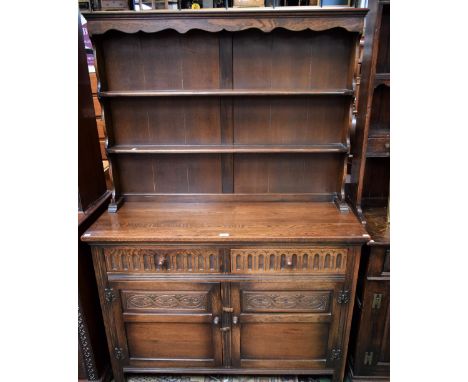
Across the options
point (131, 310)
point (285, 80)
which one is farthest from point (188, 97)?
point (131, 310)

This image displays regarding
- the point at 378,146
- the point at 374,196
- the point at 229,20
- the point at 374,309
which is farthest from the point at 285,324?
the point at 229,20

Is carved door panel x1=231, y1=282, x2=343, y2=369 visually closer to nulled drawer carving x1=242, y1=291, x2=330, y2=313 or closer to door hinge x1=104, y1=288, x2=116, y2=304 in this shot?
nulled drawer carving x1=242, y1=291, x2=330, y2=313

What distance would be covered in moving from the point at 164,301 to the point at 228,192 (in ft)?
2.10

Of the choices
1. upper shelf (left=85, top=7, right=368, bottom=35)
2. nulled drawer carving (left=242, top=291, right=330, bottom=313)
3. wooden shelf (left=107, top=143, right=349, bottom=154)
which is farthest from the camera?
wooden shelf (left=107, top=143, right=349, bottom=154)

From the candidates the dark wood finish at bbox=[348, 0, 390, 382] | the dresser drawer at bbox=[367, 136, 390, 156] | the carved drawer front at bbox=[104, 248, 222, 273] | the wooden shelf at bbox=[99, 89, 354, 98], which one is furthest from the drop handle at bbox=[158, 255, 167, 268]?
the dresser drawer at bbox=[367, 136, 390, 156]

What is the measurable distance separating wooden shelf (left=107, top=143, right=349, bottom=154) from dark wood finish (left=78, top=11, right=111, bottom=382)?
0.12 metres

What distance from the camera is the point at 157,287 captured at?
143cm

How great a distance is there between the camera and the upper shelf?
4.33 ft

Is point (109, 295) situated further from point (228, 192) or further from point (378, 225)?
point (378, 225)

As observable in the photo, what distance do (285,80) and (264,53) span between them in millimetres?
162

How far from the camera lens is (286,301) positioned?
4.71 ft

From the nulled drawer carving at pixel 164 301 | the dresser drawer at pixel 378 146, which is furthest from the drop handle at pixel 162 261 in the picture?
the dresser drawer at pixel 378 146

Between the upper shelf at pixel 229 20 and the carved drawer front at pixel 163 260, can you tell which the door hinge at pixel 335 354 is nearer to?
the carved drawer front at pixel 163 260

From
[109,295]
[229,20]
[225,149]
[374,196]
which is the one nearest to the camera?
[229,20]
